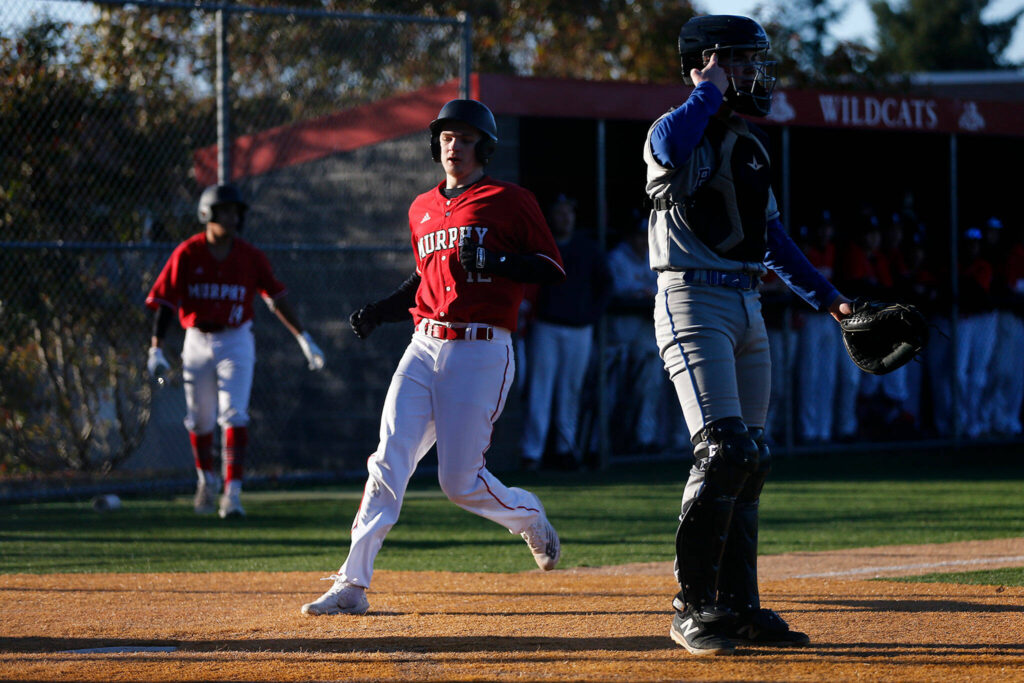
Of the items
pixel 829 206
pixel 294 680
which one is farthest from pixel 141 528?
pixel 829 206

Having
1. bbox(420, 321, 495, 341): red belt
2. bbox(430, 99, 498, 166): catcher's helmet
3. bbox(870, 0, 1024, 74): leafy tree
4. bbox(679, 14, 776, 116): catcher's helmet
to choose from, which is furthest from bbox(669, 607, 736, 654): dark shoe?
bbox(870, 0, 1024, 74): leafy tree

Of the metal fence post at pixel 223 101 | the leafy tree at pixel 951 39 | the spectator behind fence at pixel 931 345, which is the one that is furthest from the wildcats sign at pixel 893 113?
the leafy tree at pixel 951 39

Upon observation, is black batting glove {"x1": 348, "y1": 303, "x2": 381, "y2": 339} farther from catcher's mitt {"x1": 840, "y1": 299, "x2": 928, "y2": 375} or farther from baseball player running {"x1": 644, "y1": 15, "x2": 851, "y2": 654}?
catcher's mitt {"x1": 840, "y1": 299, "x2": 928, "y2": 375}

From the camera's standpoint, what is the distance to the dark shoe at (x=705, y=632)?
426cm

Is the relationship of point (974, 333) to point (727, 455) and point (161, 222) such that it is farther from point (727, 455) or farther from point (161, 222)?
point (727, 455)

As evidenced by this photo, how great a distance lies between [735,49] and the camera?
448 cm

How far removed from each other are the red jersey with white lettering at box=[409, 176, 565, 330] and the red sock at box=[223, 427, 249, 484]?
374 centimetres

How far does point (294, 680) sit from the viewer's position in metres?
3.93

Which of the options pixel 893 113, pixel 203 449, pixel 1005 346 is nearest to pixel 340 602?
pixel 203 449

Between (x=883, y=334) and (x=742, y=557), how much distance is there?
0.93 m

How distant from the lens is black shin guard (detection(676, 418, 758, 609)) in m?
4.25

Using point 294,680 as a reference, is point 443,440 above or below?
above

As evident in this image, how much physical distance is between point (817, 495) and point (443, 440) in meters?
5.28

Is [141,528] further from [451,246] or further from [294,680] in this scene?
[294,680]
